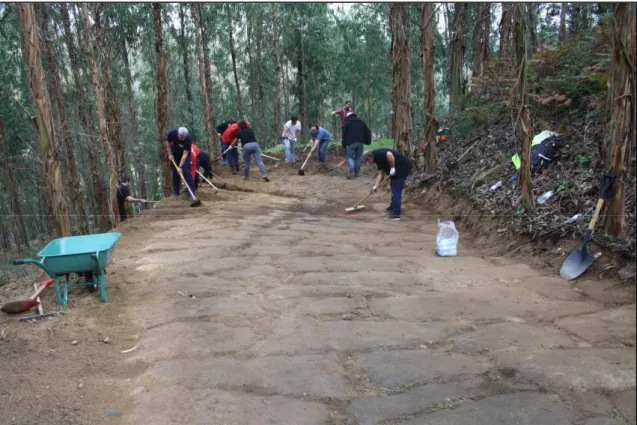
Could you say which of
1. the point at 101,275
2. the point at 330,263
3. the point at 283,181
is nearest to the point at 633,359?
the point at 101,275

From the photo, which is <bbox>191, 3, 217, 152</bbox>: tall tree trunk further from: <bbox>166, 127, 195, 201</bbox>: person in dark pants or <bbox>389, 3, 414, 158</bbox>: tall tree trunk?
<bbox>389, 3, 414, 158</bbox>: tall tree trunk

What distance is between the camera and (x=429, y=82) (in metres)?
9.78

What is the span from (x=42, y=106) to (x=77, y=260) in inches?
117

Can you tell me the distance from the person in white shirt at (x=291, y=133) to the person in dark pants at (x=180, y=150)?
5.35 m

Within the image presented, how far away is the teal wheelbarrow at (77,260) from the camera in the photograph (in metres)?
4.42

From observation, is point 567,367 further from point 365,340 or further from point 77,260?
point 77,260

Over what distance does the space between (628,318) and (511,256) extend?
5.28 meters

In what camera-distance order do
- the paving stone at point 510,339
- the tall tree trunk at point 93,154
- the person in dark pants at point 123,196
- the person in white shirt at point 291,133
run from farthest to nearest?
the tall tree trunk at point 93,154 < the person in white shirt at point 291,133 < the person in dark pants at point 123,196 < the paving stone at point 510,339

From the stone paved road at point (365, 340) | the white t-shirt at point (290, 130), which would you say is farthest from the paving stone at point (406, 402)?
the white t-shirt at point (290, 130)

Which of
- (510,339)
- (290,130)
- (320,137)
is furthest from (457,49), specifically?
(510,339)

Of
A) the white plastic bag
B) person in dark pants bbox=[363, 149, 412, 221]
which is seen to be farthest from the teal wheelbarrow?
person in dark pants bbox=[363, 149, 412, 221]

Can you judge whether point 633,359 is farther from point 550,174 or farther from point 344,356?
point 550,174

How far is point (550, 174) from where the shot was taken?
6.58 m

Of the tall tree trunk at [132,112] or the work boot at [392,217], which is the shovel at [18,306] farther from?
the tall tree trunk at [132,112]
